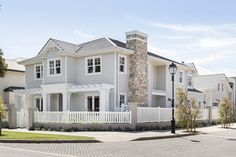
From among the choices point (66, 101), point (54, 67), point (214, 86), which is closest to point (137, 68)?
point (66, 101)

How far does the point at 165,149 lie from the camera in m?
14.3

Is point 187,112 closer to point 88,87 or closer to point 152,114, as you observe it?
point 152,114

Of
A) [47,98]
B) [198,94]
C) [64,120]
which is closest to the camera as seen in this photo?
[64,120]

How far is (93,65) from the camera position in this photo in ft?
95.8

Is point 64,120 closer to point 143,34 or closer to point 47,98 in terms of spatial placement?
point 47,98

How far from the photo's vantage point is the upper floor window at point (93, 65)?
2883 centimetres

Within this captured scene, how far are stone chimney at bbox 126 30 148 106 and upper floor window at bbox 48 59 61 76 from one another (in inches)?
258

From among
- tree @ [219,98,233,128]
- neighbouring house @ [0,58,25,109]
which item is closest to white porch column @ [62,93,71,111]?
neighbouring house @ [0,58,25,109]

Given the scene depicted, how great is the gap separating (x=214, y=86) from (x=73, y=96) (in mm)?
25881

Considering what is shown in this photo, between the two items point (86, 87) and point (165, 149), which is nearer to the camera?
point (165, 149)

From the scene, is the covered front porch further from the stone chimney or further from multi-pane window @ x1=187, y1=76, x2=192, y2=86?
multi-pane window @ x1=187, y1=76, x2=192, y2=86

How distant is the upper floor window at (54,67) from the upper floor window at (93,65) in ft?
9.09

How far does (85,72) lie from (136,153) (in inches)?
685

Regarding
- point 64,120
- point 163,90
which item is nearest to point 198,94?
point 163,90
